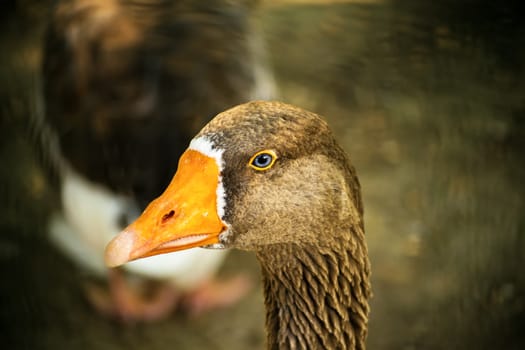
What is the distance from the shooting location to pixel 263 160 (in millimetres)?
1381

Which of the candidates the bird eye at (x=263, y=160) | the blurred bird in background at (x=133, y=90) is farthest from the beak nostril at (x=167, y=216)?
the blurred bird in background at (x=133, y=90)

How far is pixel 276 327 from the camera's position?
1.64 meters

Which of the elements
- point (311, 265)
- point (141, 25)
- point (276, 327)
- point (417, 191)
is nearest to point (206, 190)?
point (311, 265)

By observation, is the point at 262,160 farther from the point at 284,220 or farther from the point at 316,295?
the point at 316,295

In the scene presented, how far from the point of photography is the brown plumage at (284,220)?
4.43ft

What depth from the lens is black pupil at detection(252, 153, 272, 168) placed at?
4.51 ft

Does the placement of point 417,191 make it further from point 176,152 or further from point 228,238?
point 228,238

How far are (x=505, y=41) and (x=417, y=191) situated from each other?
3.73 ft

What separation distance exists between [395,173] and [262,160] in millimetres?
2055

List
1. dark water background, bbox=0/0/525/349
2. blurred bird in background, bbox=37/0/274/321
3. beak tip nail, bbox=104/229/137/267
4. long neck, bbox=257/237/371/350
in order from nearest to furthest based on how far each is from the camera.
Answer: beak tip nail, bbox=104/229/137/267, long neck, bbox=257/237/371/350, dark water background, bbox=0/0/525/349, blurred bird in background, bbox=37/0/274/321

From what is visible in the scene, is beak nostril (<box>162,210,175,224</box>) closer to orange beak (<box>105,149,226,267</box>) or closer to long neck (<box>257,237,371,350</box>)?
orange beak (<box>105,149,226,267</box>)

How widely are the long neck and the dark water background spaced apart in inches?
34.5

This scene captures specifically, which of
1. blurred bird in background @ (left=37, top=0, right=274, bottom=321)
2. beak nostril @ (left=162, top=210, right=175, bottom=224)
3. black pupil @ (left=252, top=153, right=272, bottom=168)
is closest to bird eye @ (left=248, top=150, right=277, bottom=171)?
black pupil @ (left=252, top=153, right=272, bottom=168)

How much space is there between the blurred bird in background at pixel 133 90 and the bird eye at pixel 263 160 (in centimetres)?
92
